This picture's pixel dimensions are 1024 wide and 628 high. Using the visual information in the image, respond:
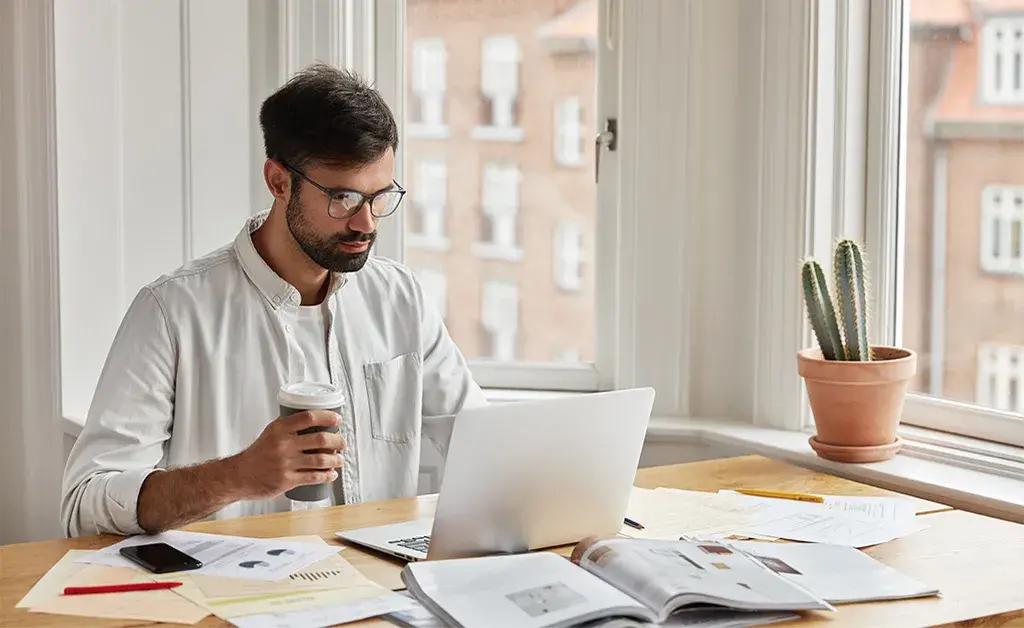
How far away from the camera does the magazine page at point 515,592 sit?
1.41 meters

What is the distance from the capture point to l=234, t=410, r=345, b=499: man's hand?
1652 millimetres

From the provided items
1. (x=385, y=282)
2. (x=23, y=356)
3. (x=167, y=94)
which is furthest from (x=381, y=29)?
(x=23, y=356)

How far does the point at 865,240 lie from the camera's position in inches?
106

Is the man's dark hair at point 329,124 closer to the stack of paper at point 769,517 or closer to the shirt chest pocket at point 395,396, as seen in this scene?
the shirt chest pocket at point 395,396

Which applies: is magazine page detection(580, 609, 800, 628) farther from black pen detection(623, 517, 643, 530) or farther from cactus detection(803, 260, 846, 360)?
cactus detection(803, 260, 846, 360)

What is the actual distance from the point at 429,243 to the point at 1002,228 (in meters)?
1.38

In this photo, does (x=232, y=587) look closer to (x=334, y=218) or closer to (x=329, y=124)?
(x=334, y=218)

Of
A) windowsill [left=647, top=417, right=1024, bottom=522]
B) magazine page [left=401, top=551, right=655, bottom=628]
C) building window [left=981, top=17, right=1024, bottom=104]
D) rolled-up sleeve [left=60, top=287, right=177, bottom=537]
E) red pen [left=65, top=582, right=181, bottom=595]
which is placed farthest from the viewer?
building window [left=981, top=17, right=1024, bottom=104]

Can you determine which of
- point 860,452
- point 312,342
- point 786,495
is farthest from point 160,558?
point 860,452

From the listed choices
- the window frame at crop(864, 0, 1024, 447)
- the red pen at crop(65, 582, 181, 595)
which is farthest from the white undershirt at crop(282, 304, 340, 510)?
the window frame at crop(864, 0, 1024, 447)

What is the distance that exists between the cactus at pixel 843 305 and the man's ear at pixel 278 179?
1.01 metres

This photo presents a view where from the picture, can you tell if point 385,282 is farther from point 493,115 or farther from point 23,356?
point 23,356

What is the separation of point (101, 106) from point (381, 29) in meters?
0.70

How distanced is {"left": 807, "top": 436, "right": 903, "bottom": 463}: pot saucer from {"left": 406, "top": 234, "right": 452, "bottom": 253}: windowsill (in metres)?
1.15
